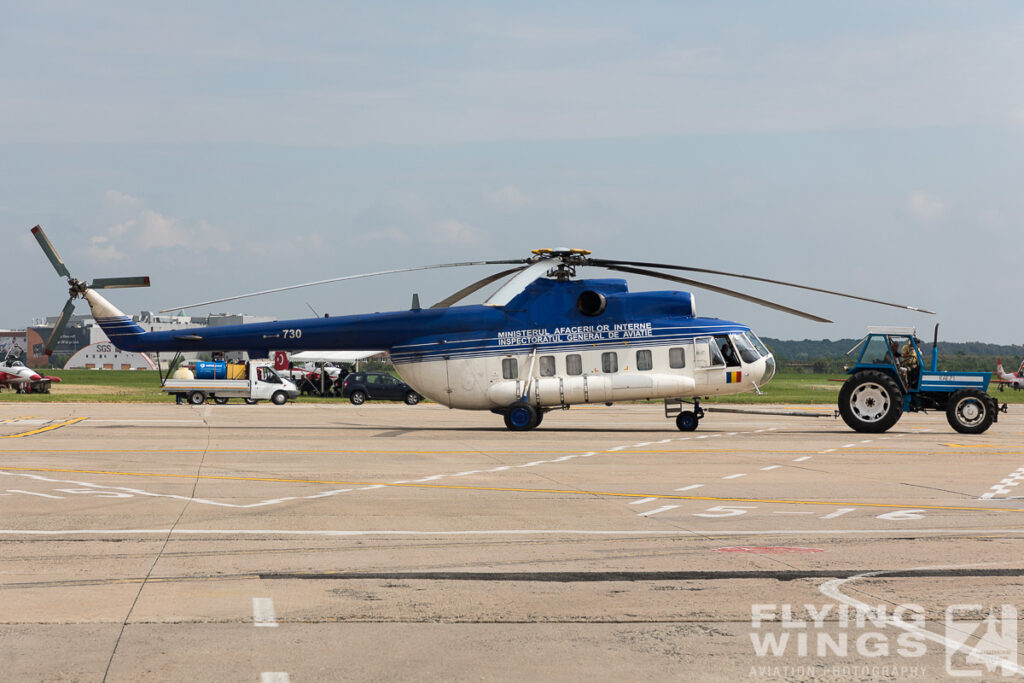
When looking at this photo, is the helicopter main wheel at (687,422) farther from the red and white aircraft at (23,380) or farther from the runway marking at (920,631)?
the red and white aircraft at (23,380)

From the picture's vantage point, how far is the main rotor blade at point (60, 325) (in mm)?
28641

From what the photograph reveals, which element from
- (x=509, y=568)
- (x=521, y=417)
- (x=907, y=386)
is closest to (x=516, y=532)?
(x=509, y=568)

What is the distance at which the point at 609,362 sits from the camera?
2667 centimetres

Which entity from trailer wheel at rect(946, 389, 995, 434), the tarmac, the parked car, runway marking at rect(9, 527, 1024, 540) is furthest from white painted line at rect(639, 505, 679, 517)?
the parked car

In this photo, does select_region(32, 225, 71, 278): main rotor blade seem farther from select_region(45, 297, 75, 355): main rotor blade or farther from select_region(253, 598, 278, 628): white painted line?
select_region(253, 598, 278, 628): white painted line

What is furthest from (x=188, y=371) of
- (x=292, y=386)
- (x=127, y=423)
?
(x=127, y=423)

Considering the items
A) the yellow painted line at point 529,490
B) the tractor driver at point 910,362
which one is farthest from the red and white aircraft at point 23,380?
the tractor driver at point 910,362

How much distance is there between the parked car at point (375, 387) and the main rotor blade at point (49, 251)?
22.0 m

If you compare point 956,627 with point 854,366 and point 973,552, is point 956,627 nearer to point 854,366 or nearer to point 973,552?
→ point 973,552

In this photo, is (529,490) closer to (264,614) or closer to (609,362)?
(264,614)

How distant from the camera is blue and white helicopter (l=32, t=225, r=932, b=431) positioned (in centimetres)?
2653

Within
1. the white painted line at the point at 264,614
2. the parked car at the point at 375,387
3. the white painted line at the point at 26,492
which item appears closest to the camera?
the white painted line at the point at 264,614

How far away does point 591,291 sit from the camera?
26875mm

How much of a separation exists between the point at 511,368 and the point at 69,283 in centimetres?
1331
